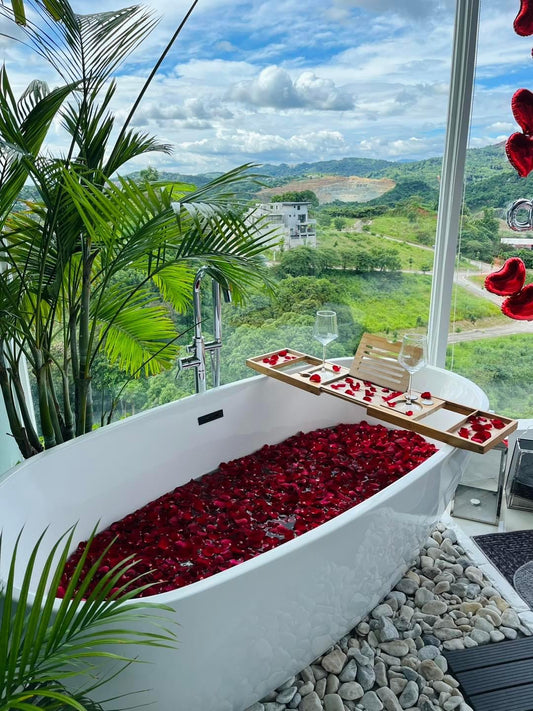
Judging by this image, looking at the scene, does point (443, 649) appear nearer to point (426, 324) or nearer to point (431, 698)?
point (431, 698)

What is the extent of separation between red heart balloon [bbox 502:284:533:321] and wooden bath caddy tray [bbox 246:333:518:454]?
15.4 inches

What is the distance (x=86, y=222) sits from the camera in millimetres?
1916

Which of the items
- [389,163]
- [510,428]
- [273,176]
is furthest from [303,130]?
[510,428]

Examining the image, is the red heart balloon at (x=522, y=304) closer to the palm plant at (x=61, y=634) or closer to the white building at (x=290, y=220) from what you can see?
the white building at (x=290, y=220)

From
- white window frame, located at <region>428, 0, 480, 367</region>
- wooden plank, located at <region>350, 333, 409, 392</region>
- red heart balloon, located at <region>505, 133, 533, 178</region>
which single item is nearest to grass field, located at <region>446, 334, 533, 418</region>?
white window frame, located at <region>428, 0, 480, 367</region>

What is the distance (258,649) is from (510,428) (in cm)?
121

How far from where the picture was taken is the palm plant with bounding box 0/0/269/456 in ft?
6.40

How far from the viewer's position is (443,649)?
6.61 ft

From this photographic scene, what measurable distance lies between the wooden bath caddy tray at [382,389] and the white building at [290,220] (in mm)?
602

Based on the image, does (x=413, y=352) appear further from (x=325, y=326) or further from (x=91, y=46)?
(x=91, y=46)

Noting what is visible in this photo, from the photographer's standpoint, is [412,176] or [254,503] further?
[412,176]

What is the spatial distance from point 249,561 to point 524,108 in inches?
66.2

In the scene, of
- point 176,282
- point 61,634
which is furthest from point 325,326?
point 61,634

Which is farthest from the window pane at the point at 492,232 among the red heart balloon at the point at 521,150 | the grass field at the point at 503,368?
the red heart balloon at the point at 521,150
